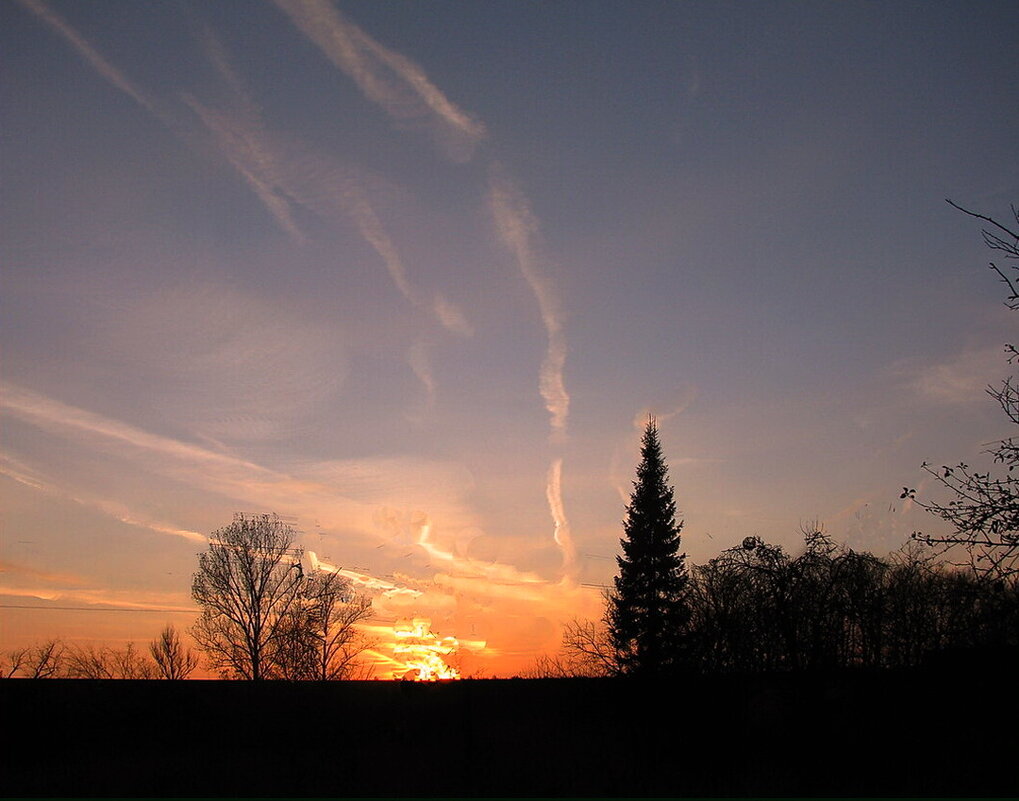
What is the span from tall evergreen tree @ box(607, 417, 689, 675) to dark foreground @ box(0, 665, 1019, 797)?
18.0 meters

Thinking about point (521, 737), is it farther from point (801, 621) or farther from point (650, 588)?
point (650, 588)

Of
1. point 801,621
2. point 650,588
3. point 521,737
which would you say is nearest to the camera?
point 521,737

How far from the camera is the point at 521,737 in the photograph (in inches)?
709

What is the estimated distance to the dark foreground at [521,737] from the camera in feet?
49.5

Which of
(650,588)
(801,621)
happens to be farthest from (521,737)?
(650,588)

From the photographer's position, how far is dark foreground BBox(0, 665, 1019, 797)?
49.5ft

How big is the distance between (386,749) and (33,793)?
21.5 feet

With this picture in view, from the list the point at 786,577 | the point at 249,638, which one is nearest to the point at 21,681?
the point at 786,577

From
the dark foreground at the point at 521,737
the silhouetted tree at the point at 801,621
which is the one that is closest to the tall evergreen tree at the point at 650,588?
the silhouetted tree at the point at 801,621

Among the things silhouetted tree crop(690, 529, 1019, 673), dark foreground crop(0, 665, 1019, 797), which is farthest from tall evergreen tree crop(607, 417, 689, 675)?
dark foreground crop(0, 665, 1019, 797)

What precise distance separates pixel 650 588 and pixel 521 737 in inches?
945

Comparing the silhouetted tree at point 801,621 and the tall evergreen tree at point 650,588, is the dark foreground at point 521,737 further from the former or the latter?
the tall evergreen tree at point 650,588

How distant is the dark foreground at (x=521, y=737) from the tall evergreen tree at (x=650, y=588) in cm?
1797

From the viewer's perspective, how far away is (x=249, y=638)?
166ft
